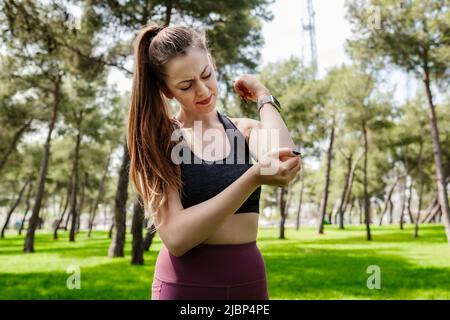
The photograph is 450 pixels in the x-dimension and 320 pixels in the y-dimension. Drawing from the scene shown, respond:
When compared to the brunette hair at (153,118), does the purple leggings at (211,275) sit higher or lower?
lower

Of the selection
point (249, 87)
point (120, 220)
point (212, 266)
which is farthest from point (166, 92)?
point (120, 220)

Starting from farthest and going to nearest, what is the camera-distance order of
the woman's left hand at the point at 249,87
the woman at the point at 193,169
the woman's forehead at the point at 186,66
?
1. the woman's left hand at the point at 249,87
2. the woman's forehead at the point at 186,66
3. the woman at the point at 193,169

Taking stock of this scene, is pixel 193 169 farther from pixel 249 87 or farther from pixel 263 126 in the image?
pixel 249 87

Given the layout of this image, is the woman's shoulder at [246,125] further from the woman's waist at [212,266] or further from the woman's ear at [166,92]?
the woman's waist at [212,266]

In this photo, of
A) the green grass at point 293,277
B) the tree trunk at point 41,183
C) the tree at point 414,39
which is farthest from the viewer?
the tree trunk at point 41,183

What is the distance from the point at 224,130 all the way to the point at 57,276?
40.1 ft

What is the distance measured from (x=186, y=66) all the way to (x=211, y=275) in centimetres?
79

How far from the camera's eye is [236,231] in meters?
1.57

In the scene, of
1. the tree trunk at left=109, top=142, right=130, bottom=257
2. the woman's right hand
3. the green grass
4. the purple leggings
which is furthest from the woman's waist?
the tree trunk at left=109, top=142, right=130, bottom=257

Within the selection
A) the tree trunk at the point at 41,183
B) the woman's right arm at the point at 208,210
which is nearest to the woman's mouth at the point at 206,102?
the woman's right arm at the point at 208,210

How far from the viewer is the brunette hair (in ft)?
5.07

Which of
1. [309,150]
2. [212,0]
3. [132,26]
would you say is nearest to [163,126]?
[212,0]

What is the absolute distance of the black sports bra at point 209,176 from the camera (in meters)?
1.57
